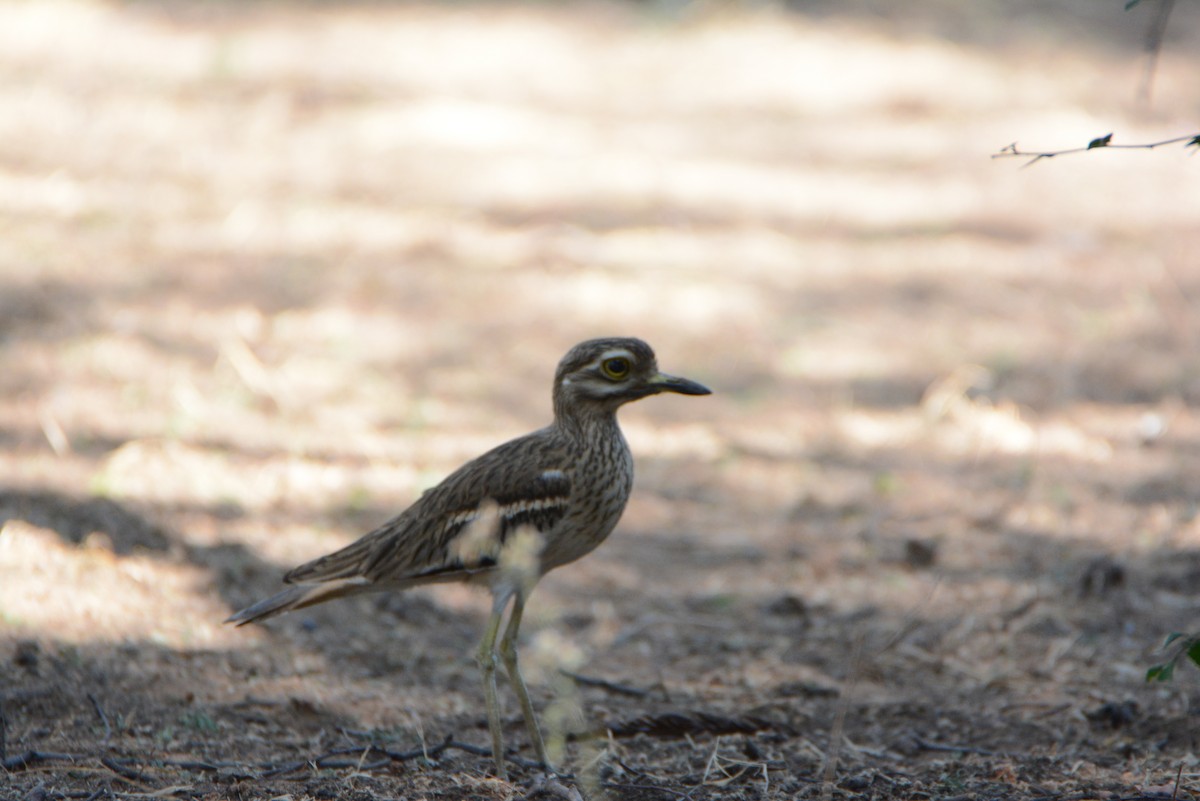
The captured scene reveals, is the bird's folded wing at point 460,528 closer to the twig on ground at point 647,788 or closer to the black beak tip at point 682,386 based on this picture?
the black beak tip at point 682,386

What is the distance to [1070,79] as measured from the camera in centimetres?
1446

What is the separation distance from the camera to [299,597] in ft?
14.7

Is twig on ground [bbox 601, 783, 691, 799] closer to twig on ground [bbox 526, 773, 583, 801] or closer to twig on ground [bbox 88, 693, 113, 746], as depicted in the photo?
twig on ground [bbox 526, 773, 583, 801]

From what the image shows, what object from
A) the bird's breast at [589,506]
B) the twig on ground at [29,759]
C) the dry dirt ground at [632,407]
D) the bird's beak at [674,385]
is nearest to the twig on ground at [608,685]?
the dry dirt ground at [632,407]

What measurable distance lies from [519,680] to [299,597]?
0.77 metres

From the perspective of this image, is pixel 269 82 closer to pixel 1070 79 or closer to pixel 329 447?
pixel 329 447

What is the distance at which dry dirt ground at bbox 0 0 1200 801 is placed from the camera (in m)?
4.54

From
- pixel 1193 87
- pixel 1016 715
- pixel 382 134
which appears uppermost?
pixel 1193 87

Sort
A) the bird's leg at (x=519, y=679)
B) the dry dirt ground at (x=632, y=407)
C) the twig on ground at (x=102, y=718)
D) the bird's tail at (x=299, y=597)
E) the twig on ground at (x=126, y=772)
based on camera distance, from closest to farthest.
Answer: the twig on ground at (x=126, y=772), the twig on ground at (x=102, y=718), the bird's leg at (x=519, y=679), the bird's tail at (x=299, y=597), the dry dirt ground at (x=632, y=407)

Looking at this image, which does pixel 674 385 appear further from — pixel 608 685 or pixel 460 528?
pixel 608 685

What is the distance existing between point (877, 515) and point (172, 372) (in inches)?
154

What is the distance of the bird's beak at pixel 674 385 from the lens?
4.57 meters

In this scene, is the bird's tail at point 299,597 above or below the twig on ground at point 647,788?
above

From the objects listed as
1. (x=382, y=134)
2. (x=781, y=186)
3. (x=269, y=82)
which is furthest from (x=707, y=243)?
(x=269, y=82)
